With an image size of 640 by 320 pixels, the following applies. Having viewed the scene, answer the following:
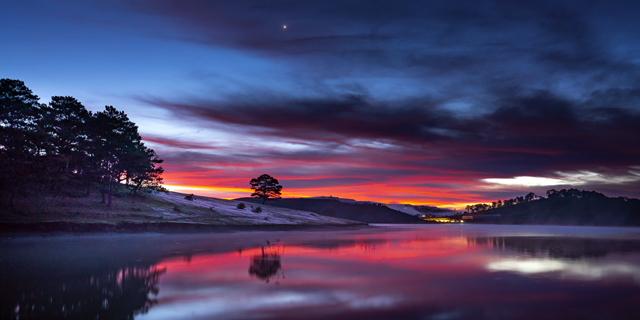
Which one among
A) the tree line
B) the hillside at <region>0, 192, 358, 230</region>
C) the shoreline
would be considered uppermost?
the tree line

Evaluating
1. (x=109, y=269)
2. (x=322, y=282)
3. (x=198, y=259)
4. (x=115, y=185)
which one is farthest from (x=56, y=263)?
(x=115, y=185)

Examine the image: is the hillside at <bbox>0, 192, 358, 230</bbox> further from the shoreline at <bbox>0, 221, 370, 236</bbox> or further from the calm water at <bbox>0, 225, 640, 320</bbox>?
the calm water at <bbox>0, 225, 640, 320</bbox>

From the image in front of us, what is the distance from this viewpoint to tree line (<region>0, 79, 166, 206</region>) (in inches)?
2085

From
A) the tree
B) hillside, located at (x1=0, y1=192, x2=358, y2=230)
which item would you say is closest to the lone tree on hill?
hillside, located at (x1=0, y1=192, x2=358, y2=230)

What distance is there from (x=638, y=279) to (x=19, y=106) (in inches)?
2743

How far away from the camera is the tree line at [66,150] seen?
174 feet

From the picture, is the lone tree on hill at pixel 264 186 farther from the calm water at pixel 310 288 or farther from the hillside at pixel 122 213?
the calm water at pixel 310 288

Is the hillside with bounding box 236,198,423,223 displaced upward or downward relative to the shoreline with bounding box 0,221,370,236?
upward

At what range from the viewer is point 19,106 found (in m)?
54.2

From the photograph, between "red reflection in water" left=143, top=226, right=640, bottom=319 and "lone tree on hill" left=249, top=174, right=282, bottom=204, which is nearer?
"red reflection in water" left=143, top=226, right=640, bottom=319

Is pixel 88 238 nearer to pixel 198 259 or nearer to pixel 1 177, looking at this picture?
pixel 1 177

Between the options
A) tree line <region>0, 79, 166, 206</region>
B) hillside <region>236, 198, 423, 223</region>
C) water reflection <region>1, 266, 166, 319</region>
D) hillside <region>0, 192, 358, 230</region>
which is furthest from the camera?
hillside <region>236, 198, 423, 223</region>

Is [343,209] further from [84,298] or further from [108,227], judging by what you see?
[84,298]

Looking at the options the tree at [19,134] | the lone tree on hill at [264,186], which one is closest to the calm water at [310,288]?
the tree at [19,134]
